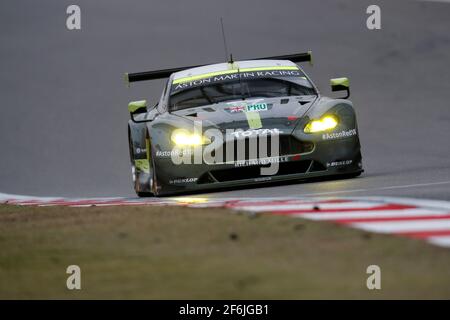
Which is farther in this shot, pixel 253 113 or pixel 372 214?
pixel 253 113

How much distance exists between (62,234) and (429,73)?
11716 mm

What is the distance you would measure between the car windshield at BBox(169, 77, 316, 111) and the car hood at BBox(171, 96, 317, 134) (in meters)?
0.31

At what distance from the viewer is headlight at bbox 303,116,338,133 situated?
991cm

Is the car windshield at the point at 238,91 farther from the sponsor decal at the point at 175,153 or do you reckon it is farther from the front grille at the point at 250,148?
the front grille at the point at 250,148

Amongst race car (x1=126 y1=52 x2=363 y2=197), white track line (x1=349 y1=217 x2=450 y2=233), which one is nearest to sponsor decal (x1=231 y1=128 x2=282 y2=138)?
race car (x1=126 y1=52 x2=363 y2=197)

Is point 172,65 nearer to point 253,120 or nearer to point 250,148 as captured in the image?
point 253,120

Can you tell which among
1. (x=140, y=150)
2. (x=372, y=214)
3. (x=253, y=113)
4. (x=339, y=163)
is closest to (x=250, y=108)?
(x=253, y=113)

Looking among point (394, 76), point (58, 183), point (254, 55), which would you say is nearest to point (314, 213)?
point (58, 183)

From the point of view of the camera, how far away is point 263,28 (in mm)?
21344

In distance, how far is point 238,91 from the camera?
10.9 metres

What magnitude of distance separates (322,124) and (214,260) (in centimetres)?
452

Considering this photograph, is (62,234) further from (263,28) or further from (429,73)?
(263,28)

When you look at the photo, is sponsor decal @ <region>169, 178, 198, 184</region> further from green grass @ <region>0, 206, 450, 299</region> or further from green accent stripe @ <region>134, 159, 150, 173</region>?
green grass @ <region>0, 206, 450, 299</region>

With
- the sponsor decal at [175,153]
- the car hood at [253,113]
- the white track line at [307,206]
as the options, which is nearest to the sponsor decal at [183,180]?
the sponsor decal at [175,153]
